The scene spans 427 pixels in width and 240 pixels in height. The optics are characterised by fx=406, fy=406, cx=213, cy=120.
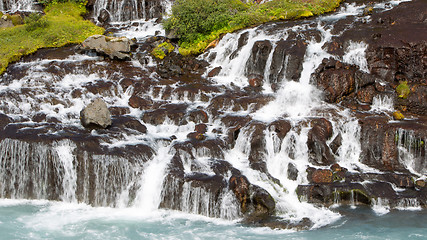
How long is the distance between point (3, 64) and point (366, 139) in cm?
2057

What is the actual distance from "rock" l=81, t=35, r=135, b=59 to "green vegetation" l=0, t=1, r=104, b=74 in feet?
10.0

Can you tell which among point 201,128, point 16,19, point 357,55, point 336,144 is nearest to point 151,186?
point 201,128

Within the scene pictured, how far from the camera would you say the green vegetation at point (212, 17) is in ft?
89.5

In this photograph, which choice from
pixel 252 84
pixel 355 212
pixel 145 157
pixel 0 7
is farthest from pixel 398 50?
pixel 0 7

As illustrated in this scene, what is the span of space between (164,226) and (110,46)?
49.3 ft

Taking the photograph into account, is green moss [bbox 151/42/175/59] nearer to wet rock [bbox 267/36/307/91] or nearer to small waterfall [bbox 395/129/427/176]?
wet rock [bbox 267/36/307/91]

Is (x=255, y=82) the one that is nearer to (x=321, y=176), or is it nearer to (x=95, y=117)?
(x=321, y=176)

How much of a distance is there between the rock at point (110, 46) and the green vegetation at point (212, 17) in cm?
353

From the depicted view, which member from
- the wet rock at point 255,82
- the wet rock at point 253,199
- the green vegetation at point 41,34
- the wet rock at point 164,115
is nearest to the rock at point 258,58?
the wet rock at point 255,82

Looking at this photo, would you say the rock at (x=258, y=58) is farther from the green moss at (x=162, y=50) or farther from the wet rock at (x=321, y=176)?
the wet rock at (x=321, y=176)

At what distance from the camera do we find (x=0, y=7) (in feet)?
109

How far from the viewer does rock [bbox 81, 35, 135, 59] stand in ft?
83.0

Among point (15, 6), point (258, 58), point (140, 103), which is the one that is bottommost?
point (140, 103)

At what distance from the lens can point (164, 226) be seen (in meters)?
14.0
